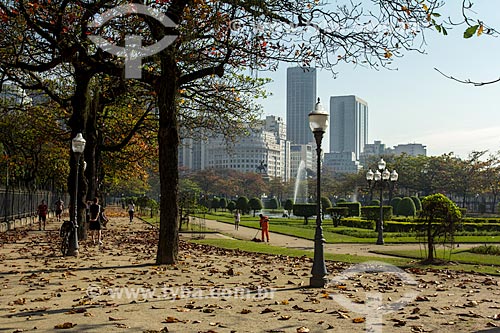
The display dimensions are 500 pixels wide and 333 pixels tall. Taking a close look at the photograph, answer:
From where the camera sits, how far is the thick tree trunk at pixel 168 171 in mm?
15320

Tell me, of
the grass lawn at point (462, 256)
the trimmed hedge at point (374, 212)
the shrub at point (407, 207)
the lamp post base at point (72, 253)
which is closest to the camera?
the lamp post base at point (72, 253)

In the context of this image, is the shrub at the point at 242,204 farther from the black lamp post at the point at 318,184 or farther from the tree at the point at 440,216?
the black lamp post at the point at 318,184

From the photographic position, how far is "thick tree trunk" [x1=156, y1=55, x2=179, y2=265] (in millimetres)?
15320

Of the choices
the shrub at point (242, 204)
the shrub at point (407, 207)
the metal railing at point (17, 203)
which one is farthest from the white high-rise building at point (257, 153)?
the metal railing at point (17, 203)

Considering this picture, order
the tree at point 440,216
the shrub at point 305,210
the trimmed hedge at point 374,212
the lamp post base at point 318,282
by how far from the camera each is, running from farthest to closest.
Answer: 1. the shrub at point 305,210
2. the trimmed hedge at point 374,212
3. the tree at point 440,216
4. the lamp post base at point 318,282

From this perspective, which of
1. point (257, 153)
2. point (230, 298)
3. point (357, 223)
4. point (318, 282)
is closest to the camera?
point (230, 298)

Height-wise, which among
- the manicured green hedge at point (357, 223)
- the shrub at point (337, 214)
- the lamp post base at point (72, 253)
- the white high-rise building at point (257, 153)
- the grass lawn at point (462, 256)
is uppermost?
the white high-rise building at point (257, 153)

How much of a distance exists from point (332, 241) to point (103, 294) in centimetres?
1872

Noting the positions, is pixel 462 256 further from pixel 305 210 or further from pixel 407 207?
pixel 407 207

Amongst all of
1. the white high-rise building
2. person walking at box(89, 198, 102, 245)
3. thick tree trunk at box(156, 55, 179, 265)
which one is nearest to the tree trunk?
thick tree trunk at box(156, 55, 179, 265)

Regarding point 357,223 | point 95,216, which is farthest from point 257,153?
point 95,216

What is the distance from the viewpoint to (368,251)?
23.1m

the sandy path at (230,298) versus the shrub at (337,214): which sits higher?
the shrub at (337,214)

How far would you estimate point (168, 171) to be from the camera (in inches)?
608
